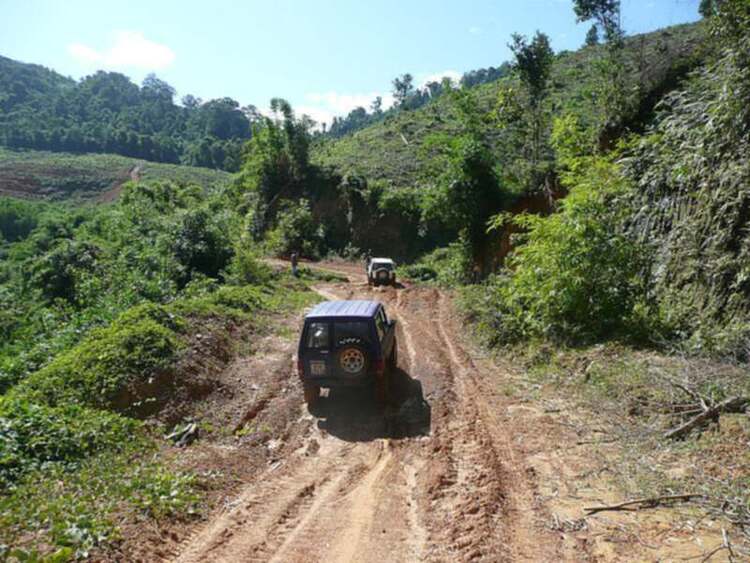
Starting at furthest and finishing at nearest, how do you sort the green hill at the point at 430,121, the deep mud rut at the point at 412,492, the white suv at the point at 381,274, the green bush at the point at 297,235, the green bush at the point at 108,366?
the green bush at the point at 297,235, the green hill at the point at 430,121, the white suv at the point at 381,274, the green bush at the point at 108,366, the deep mud rut at the point at 412,492

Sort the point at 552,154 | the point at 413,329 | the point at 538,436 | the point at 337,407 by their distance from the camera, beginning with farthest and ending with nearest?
the point at 552,154 → the point at 413,329 → the point at 337,407 → the point at 538,436

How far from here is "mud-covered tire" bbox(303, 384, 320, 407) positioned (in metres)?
9.50

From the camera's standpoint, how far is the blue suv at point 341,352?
9164mm

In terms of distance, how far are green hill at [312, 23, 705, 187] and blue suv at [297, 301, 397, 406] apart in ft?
81.3

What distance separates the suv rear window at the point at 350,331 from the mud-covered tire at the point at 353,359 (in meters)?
0.16

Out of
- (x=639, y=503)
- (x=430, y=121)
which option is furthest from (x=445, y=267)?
(x=430, y=121)

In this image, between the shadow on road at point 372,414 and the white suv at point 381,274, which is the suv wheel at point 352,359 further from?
the white suv at point 381,274

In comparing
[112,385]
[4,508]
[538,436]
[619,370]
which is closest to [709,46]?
[619,370]

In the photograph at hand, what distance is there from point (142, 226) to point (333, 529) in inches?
1025

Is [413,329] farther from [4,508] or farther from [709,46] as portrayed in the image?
[709,46]

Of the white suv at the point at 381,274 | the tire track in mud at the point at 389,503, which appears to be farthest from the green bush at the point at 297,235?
the tire track in mud at the point at 389,503

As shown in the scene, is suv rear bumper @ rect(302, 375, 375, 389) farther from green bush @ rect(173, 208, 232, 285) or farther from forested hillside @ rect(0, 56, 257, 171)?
forested hillside @ rect(0, 56, 257, 171)

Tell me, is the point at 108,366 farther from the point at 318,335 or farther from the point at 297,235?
the point at 297,235

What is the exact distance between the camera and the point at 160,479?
20.8 feet
